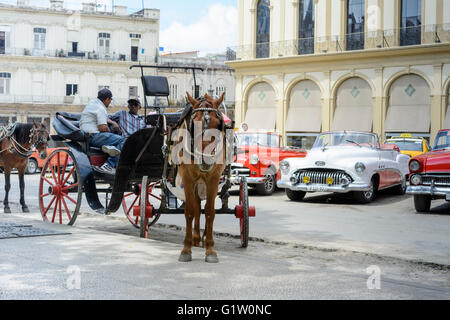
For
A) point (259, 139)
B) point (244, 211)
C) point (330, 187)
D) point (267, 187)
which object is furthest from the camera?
point (259, 139)

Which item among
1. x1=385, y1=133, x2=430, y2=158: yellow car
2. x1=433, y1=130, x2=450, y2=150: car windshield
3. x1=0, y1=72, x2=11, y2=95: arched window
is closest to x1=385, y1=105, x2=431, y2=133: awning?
x1=385, y1=133, x2=430, y2=158: yellow car

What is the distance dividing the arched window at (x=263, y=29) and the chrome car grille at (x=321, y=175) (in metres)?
22.2

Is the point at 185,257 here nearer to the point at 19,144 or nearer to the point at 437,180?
the point at 19,144

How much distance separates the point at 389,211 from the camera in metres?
12.1

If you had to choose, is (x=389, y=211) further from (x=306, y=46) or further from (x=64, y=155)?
(x=306, y=46)

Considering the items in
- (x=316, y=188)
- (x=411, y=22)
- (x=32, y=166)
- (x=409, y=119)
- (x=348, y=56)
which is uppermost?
(x=411, y=22)

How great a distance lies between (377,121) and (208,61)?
26047mm

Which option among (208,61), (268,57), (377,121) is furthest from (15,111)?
(377,121)

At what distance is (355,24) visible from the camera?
104 feet

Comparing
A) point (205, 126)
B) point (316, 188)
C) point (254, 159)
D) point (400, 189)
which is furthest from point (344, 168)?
point (205, 126)

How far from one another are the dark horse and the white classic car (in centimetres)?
548

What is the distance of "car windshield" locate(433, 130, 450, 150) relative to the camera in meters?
12.6

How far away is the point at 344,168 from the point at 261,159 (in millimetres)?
2808

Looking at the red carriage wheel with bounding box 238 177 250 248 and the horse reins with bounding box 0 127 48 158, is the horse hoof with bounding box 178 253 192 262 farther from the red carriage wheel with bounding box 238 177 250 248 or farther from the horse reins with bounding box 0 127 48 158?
the horse reins with bounding box 0 127 48 158
